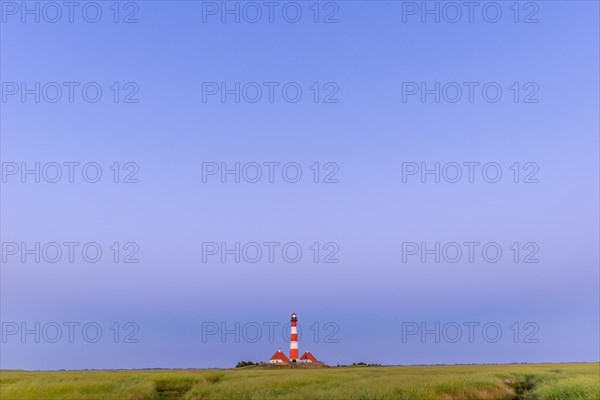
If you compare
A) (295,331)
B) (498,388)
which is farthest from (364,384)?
(295,331)

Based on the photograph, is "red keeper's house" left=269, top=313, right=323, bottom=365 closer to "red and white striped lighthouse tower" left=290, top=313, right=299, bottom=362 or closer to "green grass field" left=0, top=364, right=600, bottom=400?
"red and white striped lighthouse tower" left=290, top=313, right=299, bottom=362

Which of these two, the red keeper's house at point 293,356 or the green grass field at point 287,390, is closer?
the green grass field at point 287,390

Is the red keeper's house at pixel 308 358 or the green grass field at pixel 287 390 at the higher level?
the green grass field at pixel 287 390

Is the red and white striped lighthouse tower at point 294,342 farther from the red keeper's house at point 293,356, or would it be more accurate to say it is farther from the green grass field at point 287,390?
the green grass field at point 287,390

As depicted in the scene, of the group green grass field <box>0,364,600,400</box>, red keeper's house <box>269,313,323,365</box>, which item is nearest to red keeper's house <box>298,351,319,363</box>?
red keeper's house <box>269,313,323,365</box>


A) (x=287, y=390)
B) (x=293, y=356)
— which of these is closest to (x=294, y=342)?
(x=293, y=356)

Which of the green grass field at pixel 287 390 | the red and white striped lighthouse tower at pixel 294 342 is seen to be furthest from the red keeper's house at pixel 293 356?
the green grass field at pixel 287 390

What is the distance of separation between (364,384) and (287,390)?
483cm

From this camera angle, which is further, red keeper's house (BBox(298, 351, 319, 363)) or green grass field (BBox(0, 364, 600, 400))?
red keeper's house (BBox(298, 351, 319, 363))

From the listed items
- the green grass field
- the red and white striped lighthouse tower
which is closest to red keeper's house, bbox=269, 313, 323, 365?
the red and white striped lighthouse tower

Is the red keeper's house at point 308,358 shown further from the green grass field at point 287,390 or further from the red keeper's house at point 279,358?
the green grass field at point 287,390

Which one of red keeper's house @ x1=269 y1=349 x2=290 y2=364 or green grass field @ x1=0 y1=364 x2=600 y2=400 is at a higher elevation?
green grass field @ x1=0 y1=364 x2=600 y2=400

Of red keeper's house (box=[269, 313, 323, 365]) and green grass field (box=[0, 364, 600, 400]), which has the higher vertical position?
green grass field (box=[0, 364, 600, 400])

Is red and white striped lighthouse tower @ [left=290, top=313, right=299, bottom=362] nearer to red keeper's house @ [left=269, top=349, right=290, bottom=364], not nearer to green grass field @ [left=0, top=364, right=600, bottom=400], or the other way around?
red keeper's house @ [left=269, top=349, right=290, bottom=364]
